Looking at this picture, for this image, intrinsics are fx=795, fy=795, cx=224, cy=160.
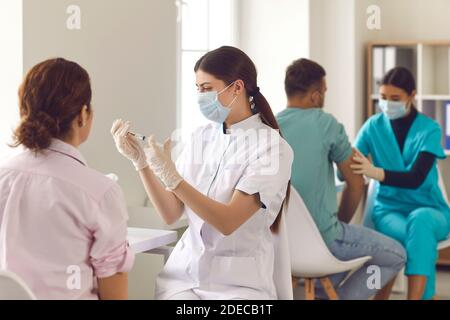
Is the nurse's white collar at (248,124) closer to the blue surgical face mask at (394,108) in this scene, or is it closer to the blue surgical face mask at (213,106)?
the blue surgical face mask at (213,106)

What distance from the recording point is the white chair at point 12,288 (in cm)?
138

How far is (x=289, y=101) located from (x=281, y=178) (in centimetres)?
102

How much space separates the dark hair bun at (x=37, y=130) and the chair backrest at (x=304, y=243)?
1381 millimetres

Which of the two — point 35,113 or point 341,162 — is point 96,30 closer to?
point 341,162

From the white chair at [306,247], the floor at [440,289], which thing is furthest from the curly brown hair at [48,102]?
the floor at [440,289]

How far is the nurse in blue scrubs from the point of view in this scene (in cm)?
325

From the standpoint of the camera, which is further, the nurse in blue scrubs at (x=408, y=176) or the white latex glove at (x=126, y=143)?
the nurse in blue scrubs at (x=408, y=176)

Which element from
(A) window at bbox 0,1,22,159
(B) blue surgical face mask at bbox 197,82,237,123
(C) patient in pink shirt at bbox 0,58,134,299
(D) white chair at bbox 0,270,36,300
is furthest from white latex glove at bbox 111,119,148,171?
(D) white chair at bbox 0,270,36,300

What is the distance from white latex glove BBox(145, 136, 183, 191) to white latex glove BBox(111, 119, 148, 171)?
71 millimetres

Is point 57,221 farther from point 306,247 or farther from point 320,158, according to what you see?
point 320,158

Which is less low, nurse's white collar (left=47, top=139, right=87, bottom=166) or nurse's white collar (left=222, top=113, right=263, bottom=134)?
nurse's white collar (left=222, top=113, right=263, bottom=134)

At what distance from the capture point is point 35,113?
1567 mm

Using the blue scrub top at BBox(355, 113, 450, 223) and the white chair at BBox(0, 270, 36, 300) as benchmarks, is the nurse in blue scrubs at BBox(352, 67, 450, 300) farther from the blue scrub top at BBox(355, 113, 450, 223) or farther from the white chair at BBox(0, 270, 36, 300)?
the white chair at BBox(0, 270, 36, 300)

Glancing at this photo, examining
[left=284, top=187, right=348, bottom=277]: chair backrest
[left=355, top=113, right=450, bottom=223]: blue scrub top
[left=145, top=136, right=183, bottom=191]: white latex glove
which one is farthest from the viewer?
[left=355, top=113, right=450, bottom=223]: blue scrub top
